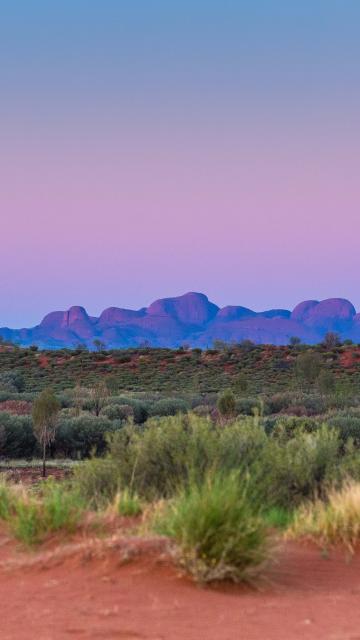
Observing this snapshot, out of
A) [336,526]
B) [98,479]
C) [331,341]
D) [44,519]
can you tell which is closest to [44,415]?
[98,479]

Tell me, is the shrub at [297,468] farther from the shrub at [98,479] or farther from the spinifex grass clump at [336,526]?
the shrub at [98,479]

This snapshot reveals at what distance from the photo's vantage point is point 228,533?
7.16 m

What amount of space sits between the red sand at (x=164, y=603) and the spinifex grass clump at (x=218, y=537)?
0.17 meters

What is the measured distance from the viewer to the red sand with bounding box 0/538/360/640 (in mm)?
6055

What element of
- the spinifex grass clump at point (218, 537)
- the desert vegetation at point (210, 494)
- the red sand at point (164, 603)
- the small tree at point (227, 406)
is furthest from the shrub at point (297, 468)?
the small tree at point (227, 406)

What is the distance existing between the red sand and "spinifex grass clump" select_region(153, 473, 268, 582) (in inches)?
6.8

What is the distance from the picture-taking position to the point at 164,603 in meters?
6.64

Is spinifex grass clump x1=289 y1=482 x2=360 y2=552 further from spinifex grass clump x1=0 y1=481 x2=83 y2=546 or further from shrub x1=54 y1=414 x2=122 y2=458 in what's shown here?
shrub x1=54 y1=414 x2=122 y2=458

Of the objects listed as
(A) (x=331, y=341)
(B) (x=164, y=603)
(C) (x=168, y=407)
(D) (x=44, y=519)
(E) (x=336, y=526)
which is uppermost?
(A) (x=331, y=341)

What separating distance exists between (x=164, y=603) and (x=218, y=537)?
735 mm

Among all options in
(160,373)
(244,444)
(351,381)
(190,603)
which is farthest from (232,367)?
(190,603)

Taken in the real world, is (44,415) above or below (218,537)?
above

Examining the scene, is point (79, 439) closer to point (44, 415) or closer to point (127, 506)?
point (44, 415)

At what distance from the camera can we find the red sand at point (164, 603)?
6.05m
